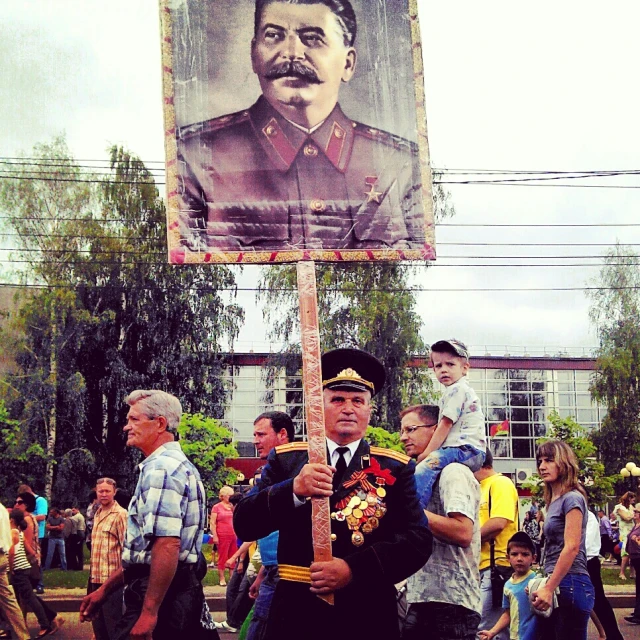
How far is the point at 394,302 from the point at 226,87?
3426 centimetres

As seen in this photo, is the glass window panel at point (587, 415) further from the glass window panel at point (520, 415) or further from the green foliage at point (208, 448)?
the green foliage at point (208, 448)

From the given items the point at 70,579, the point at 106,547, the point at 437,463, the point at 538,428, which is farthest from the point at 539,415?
the point at 437,463

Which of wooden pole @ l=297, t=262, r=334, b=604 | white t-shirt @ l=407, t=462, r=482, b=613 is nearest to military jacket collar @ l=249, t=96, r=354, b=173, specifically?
wooden pole @ l=297, t=262, r=334, b=604

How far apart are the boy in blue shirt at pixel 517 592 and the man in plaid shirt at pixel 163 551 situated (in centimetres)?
223

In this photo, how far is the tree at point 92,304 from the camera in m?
36.1

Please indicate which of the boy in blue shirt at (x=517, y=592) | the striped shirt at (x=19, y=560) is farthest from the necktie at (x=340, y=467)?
the striped shirt at (x=19, y=560)

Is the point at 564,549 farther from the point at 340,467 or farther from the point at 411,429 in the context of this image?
the point at 340,467

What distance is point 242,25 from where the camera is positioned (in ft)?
16.3

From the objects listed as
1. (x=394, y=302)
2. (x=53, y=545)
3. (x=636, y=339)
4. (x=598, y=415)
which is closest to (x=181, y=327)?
(x=394, y=302)

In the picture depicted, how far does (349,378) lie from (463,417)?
5.25ft

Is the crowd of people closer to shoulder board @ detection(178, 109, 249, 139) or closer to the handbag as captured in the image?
the handbag

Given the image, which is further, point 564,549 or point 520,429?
Result: point 520,429

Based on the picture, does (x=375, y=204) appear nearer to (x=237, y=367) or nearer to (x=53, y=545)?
(x=53, y=545)

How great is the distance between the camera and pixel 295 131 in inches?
190
